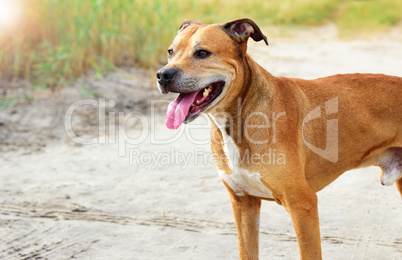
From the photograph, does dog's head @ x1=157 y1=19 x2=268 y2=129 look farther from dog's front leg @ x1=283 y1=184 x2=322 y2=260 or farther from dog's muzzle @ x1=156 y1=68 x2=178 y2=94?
dog's front leg @ x1=283 y1=184 x2=322 y2=260

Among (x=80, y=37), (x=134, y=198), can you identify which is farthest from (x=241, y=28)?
(x=80, y=37)

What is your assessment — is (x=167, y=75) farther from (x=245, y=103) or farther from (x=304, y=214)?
(x=304, y=214)

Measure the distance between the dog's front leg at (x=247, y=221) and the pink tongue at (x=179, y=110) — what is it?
592mm

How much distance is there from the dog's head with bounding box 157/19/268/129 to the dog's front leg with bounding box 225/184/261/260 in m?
0.61

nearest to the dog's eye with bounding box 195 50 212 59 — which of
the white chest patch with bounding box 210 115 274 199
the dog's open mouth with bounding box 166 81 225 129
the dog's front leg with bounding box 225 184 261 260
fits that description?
the dog's open mouth with bounding box 166 81 225 129

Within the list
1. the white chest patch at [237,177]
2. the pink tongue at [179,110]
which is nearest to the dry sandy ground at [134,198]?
the white chest patch at [237,177]

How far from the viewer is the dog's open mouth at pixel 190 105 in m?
3.36

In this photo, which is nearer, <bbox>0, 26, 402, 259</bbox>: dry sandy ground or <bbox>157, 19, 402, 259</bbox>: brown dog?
<bbox>157, 19, 402, 259</bbox>: brown dog

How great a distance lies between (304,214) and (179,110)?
3.08ft

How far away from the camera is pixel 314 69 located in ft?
33.2

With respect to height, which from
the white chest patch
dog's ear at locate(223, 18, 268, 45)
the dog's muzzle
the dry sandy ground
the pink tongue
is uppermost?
dog's ear at locate(223, 18, 268, 45)

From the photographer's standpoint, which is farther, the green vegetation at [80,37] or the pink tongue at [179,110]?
the green vegetation at [80,37]

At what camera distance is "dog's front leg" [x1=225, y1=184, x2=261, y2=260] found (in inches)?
144

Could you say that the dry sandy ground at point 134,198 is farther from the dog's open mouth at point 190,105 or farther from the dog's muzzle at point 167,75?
the dog's muzzle at point 167,75
